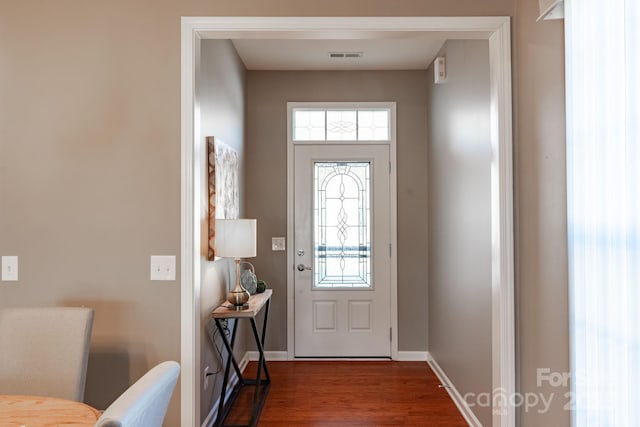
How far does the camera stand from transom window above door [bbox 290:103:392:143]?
14.6ft

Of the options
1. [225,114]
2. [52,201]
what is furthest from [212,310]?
[225,114]

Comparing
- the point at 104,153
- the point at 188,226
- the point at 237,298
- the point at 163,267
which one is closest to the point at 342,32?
the point at 188,226

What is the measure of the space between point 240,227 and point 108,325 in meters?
0.99

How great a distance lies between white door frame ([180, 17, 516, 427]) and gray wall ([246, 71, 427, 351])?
2.23 m

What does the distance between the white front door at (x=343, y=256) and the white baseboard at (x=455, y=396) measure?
1.66ft

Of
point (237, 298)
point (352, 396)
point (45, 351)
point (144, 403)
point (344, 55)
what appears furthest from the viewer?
point (344, 55)

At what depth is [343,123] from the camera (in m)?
4.49

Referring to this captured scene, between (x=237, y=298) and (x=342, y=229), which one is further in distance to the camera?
(x=342, y=229)

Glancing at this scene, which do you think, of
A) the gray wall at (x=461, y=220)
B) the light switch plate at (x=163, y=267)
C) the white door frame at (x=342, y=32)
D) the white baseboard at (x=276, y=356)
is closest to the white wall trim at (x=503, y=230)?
the white door frame at (x=342, y=32)

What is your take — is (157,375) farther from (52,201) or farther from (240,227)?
(240,227)

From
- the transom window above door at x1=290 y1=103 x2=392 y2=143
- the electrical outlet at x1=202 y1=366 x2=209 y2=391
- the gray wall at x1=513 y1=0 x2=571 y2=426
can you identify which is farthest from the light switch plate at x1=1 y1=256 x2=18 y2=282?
the transom window above door at x1=290 y1=103 x2=392 y2=143

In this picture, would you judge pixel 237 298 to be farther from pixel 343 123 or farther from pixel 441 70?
pixel 441 70

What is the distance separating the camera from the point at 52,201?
2.20 metres

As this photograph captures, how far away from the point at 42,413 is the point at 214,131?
6.94 ft
